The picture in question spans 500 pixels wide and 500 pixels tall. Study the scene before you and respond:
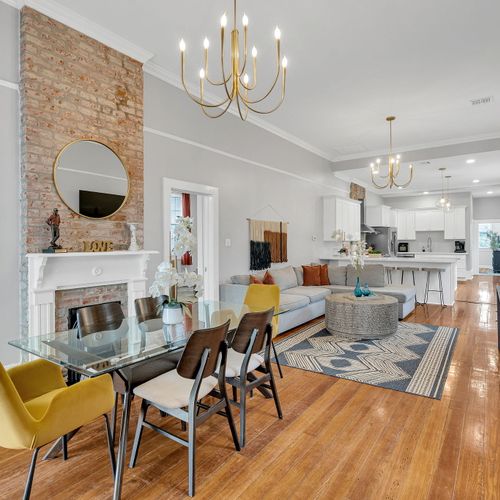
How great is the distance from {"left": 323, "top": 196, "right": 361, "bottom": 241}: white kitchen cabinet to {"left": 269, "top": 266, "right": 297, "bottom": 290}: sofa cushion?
1822 millimetres

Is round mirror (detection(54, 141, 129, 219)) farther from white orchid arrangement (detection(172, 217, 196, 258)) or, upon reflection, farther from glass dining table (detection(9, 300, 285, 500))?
white orchid arrangement (detection(172, 217, 196, 258))

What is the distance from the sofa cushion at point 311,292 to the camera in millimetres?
5730

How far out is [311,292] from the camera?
593 centimetres

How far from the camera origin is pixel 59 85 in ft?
10.9

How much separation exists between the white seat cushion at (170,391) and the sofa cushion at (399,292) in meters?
4.40

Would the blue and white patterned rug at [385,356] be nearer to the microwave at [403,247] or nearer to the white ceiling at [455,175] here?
the white ceiling at [455,175]

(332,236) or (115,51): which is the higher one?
(115,51)

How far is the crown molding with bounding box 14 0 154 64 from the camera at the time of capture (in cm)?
313

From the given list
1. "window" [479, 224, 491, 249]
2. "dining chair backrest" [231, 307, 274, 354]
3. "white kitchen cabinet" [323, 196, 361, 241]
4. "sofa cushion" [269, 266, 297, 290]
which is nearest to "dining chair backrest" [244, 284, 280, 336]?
"dining chair backrest" [231, 307, 274, 354]

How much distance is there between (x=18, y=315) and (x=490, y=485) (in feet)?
11.9

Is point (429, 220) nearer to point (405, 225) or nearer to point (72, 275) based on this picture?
point (405, 225)

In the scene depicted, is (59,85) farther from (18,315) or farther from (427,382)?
(427,382)

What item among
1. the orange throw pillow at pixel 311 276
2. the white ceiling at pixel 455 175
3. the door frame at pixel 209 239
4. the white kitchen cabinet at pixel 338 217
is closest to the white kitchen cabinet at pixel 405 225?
the white ceiling at pixel 455 175

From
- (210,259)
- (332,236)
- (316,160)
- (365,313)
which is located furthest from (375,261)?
(210,259)
